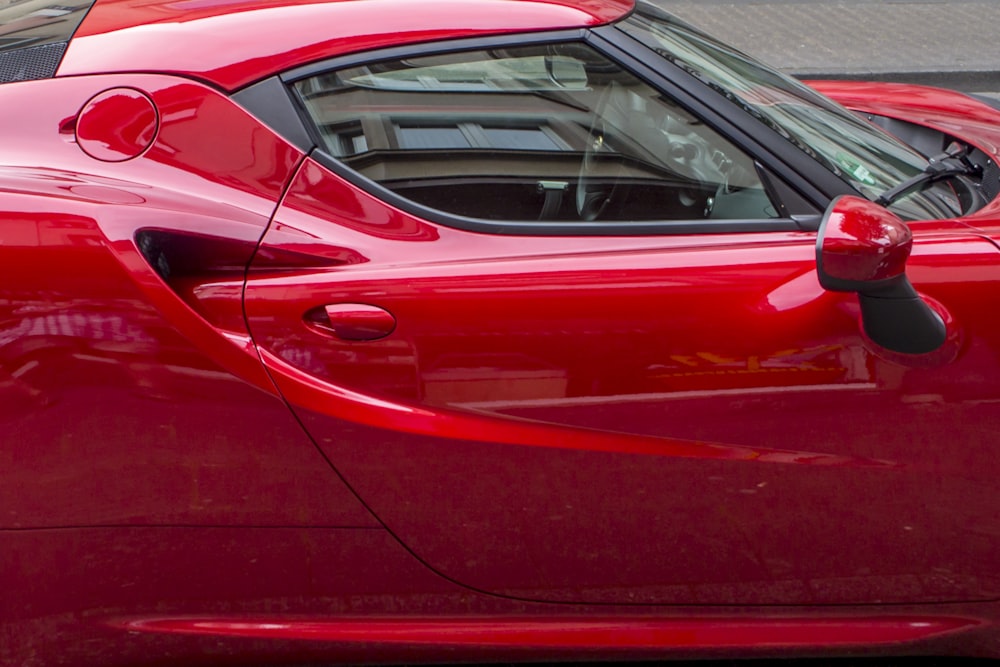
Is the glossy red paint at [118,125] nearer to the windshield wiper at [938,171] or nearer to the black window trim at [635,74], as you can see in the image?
the black window trim at [635,74]

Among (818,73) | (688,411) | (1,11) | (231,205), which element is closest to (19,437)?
(231,205)

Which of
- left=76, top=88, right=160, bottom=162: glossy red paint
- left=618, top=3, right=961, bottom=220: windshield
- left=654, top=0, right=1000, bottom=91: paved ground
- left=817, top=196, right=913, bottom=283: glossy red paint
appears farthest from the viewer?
left=654, top=0, right=1000, bottom=91: paved ground

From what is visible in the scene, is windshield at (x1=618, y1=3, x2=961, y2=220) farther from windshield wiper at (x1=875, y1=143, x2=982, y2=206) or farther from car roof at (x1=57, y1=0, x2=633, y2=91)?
car roof at (x1=57, y1=0, x2=633, y2=91)

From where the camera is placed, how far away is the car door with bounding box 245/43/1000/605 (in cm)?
187

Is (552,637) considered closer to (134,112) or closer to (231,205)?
(231,205)

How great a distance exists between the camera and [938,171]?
238 centimetres

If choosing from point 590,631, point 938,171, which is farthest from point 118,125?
point 938,171

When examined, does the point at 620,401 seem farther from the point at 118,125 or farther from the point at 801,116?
the point at 118,125

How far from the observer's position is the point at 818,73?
300 inches

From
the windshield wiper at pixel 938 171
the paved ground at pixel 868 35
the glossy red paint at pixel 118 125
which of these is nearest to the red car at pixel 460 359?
the glossy red paint at pixel 118 125

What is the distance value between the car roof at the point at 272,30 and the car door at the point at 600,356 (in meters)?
0.06

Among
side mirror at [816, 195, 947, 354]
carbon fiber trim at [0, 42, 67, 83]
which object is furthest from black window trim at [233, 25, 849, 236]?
carbon fiber trim at [0, 42, 67, 83]

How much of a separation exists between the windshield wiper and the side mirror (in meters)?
0.31

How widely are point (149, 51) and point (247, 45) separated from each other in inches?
6.5
